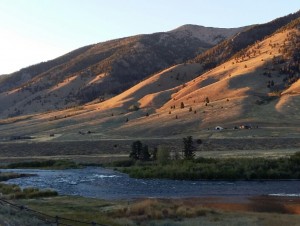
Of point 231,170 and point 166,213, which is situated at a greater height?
point 166,213

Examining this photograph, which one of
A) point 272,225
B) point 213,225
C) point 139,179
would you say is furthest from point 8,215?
point 139,179

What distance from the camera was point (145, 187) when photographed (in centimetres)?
6831

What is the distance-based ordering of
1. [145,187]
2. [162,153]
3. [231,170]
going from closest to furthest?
[145,187]
[231,170]
[162,153]

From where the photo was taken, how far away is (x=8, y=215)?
33.7 meters

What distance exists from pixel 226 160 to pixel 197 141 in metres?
34.2

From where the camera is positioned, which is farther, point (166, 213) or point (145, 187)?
point (145, 187)

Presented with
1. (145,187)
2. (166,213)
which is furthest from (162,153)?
(166,213)

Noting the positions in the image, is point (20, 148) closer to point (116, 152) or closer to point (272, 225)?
point (116, 152)

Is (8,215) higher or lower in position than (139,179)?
higher

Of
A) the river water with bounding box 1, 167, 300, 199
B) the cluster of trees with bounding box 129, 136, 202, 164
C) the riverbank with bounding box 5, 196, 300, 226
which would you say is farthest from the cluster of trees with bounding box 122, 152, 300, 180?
the riverbank with bounding box 5, 196, 300, 226

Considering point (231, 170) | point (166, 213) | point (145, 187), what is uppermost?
point (166, 213)

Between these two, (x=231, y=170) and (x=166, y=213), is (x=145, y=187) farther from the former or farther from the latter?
(x=166, y=213)

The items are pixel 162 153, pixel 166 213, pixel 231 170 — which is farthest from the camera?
pixel 162 153

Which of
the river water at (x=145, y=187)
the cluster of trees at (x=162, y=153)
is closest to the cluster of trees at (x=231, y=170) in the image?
the river water at (x=145, y=187)
